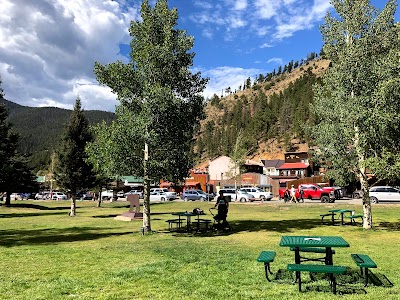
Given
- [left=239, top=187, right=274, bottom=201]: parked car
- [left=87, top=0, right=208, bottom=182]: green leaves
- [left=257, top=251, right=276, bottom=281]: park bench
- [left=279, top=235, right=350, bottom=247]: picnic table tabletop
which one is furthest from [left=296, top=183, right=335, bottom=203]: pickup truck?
[left=257, top=251, right=276, bottom=281]: park bench

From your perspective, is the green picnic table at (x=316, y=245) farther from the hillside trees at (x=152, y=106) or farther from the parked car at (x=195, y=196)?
the parked car at (x=195, y=196)

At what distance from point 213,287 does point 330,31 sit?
16332 mm

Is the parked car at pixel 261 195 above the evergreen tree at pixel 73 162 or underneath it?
underneath

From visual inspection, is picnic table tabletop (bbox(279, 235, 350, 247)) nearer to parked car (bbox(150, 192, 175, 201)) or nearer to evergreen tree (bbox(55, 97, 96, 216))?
evergreen tree (bbox(55, 97, 96, 216))

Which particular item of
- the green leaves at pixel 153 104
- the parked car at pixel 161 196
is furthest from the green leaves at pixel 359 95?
the parked car at pixel 161 196

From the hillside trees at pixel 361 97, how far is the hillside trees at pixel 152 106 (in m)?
7.00

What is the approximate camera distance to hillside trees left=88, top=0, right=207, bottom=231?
16156 mm

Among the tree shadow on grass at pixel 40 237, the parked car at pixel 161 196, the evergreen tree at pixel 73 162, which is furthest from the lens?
the parked car at pixel 161 196

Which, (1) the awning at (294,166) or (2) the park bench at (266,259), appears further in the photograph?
(1) the awning at (294,166)

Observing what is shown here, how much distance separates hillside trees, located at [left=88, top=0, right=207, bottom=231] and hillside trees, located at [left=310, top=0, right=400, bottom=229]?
23.0 ft

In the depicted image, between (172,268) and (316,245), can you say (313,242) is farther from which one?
(172,268)

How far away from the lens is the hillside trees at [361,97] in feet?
52.8

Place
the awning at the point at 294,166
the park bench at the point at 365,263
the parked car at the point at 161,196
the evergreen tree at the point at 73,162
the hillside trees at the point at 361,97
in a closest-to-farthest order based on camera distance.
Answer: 1. the park bench at the point at 365,263
2. the hillside trees at the point at 361,97
3. the evergreen tree at the point at 73,162
4. the parked car at the point at 161,196
5. the awning at the point at 294,166

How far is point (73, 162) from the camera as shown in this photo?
111 feet
